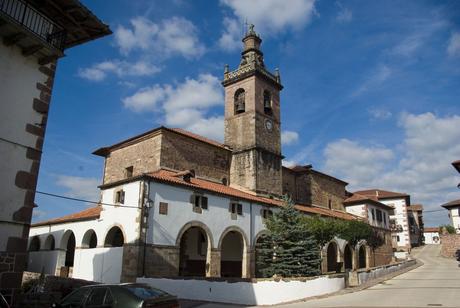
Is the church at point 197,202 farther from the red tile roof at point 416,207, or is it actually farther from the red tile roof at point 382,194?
the red tile roof at point 416,207

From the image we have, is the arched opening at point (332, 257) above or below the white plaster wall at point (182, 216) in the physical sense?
below

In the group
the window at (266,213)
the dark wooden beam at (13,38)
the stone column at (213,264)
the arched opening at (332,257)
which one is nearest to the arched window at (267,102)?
the window at (266,213)

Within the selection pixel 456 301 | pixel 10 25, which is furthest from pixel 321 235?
pixel 10 25

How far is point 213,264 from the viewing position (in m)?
22.2

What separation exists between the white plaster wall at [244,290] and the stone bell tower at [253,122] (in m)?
13.3

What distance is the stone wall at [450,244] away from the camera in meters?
42.4

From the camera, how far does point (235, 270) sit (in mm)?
27141

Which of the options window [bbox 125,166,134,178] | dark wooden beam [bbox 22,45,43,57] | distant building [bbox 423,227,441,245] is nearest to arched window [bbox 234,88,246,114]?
window [bbox 125,166,134,178]

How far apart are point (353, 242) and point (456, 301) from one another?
557 inches

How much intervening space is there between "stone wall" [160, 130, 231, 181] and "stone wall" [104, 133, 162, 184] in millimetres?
660

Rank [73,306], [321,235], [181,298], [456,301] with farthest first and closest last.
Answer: [321,235] → [181,298] → [456,301] → [73,306]

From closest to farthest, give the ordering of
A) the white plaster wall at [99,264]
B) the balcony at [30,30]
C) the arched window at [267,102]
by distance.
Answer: the balcony at [30,30], the white plaster wall at [99,264], the arched window at [267,102]

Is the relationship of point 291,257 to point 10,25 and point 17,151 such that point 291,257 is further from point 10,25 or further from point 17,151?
point 10,25

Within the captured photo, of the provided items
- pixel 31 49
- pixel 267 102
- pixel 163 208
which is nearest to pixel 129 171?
pixel 163 208
